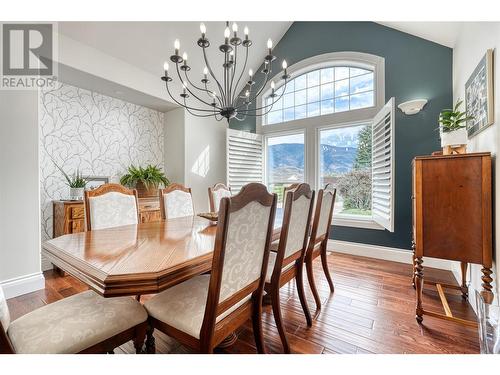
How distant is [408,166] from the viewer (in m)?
3.06

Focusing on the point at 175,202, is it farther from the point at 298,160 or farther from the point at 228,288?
the point at 298,160

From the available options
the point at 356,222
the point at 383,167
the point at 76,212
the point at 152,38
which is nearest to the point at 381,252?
the point at 356,222

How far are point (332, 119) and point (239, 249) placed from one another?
321cm

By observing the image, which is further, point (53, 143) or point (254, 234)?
point (53, 143)

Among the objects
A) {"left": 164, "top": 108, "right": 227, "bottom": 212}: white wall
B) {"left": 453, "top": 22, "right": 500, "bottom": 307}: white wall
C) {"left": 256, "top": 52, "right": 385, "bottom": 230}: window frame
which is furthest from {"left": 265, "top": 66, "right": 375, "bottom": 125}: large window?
{"left": 164, "top": 108, "right": 227, "bottom": 212}: white wall

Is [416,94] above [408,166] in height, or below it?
above

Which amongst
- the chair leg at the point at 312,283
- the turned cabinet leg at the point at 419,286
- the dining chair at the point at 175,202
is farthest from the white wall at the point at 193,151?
the turned cabinet leg at the point at 419,286

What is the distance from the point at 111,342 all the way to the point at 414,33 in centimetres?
418

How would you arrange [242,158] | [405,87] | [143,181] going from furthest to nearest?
[242,158] < [143,181] < [405,87]

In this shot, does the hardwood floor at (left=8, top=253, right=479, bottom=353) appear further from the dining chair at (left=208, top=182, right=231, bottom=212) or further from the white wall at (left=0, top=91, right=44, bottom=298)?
the dining chair at (left=208, top=182, right=231, bottom=212)

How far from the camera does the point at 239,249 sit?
1.09 meters

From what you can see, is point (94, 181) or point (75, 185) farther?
point (94, 181)

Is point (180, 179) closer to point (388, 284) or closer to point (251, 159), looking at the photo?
point (251, 159)
